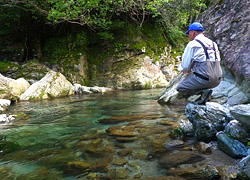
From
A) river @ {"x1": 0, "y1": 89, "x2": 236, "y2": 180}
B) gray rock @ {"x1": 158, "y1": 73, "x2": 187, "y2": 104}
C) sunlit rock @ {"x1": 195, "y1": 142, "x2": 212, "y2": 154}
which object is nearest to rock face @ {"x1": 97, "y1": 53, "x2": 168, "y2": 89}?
gray rock @ {"x1": 158, "y1": 73, "x2": 187, "y2": 104}

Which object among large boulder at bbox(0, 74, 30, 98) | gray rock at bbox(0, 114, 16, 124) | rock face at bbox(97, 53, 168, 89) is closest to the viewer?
gray rock at bbox(0, 114, 16, 124)

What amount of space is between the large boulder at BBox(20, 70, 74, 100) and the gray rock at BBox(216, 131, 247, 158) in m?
10.5

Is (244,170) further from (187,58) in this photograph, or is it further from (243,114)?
(187,58)

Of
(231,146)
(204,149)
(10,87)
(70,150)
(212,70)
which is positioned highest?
(212,70)

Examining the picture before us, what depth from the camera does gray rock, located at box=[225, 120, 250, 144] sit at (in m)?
2.99

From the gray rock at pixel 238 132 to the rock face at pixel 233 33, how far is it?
5.37 ft

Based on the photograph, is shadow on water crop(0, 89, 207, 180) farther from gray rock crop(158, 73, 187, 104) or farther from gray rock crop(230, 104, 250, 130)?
gray rock crop(158, 73, 187, 104)

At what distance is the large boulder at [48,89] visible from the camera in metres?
11.3

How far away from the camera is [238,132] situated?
306 cm

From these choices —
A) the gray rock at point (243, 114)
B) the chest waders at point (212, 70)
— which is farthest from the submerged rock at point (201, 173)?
the chest waders at point (212, 70)

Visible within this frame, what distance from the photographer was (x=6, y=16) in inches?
609

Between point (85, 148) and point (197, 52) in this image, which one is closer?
point (197, 52)

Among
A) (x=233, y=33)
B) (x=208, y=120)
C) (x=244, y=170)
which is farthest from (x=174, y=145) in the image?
(x=233, y=33)

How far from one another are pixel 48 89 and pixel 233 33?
10.3m
